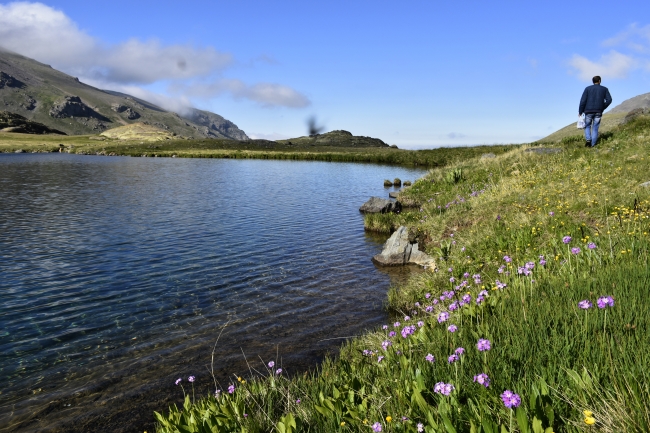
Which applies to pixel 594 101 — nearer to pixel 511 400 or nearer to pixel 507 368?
pixel 507 368

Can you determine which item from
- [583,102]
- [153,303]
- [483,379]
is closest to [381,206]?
[583,102]

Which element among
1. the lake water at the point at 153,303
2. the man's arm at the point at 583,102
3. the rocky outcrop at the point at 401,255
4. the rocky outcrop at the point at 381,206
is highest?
the man's arm at the point at 583,102

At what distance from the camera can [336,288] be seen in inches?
489

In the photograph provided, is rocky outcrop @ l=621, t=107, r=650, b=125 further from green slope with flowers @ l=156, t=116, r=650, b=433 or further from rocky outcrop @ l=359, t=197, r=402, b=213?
green slope with flowers @ l=156, t=116, r=650, b=433

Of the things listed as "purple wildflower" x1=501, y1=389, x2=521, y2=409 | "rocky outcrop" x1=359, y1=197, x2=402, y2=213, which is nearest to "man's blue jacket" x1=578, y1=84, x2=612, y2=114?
"rocky outcrop" x1=359, y1=197, x2=402, y2=213

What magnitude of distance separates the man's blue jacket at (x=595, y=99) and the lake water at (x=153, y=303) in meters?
12.7

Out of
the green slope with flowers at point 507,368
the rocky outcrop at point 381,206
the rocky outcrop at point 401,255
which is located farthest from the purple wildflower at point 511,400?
the rocky outcrop at point 381,206

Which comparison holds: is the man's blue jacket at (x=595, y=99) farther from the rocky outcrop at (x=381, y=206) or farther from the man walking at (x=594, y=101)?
the rocky outcrop at (x=381, y=206)

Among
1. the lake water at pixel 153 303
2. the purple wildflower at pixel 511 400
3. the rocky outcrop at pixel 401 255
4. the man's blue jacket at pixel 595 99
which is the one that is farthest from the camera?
the man's blue jacket at pixel 595 99

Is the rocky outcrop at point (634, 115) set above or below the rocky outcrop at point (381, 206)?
above

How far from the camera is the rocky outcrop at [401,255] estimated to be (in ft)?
48.9

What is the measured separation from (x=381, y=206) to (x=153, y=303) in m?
16.7

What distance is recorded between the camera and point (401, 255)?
15.0 metres

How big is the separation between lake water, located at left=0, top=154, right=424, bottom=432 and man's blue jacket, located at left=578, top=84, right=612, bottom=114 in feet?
41.6
